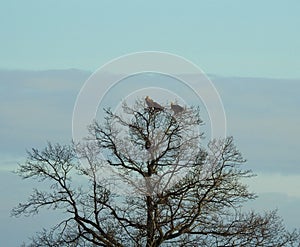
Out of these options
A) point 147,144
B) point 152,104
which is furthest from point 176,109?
point 147,144

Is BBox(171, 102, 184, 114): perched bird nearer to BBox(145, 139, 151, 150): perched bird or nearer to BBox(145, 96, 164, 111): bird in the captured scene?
BBox(145, 96, 164, 111): bird

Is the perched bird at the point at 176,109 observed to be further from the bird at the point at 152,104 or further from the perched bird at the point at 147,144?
the perched bird at the point at 147,144

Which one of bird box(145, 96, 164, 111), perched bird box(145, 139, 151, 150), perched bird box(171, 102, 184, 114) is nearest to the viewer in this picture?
perched bird box(145, 139, 151, 150)

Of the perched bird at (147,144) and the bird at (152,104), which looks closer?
the perched bird at (147,144)

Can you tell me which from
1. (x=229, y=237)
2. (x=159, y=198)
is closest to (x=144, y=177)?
(x=159, y=198)

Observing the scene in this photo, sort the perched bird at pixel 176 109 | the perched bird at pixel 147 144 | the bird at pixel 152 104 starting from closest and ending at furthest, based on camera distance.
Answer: the perched bird at pixel 147 144 < the bird at pixel 152 104 < the perched bird at pixel 176 109

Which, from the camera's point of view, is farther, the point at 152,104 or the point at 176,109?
the point at 176,109

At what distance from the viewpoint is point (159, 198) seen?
37.7 meters

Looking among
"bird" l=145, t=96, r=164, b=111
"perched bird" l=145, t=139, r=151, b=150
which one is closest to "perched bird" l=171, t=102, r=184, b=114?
"bird" l=145, t=96, r=164, b=111

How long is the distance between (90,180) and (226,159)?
14.5 feet

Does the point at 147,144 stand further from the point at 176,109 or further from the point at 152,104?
the point at 176,109

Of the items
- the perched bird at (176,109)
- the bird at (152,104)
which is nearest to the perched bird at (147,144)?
the bird at (152,104)

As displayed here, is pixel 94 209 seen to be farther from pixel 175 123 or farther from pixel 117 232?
pixel 175 123

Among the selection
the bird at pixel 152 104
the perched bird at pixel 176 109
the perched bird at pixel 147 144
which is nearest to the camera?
the perched bird at pixel 147 144
